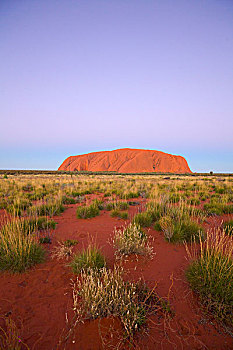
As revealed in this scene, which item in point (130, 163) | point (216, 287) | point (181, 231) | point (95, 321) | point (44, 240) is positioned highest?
point (130, 163)

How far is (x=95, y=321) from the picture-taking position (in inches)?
86.9

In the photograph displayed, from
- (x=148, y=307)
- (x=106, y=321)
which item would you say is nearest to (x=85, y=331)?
(x=106, y=321)

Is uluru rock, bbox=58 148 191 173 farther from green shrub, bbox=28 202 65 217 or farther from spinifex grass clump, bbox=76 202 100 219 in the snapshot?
spinifex grass clump, bbox=76 202 100 219

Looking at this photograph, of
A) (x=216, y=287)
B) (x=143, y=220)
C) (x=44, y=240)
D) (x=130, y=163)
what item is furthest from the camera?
(x=130, y=163)

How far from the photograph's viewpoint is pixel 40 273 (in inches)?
128

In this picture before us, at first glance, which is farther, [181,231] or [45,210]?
[45,210]

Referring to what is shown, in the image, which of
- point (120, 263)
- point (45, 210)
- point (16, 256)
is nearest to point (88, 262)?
point (120, 263)

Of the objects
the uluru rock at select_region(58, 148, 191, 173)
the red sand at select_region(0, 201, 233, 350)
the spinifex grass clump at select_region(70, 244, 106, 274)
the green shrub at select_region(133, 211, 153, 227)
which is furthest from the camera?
the uluru rock at select_region(58, 148, 191, 173)

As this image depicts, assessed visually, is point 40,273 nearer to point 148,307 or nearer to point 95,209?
point 148,307

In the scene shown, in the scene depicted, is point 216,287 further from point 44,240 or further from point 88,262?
point 44,240

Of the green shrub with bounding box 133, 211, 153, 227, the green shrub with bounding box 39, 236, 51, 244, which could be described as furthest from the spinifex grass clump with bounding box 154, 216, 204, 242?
the green shrub with bounding box 39, 236, 51, 244

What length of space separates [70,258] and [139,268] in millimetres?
1494

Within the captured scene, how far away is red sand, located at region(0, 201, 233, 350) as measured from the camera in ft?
6.49

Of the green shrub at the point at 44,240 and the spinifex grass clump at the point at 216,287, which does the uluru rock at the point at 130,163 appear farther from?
the spinifex grass clump at the point at 216,287
